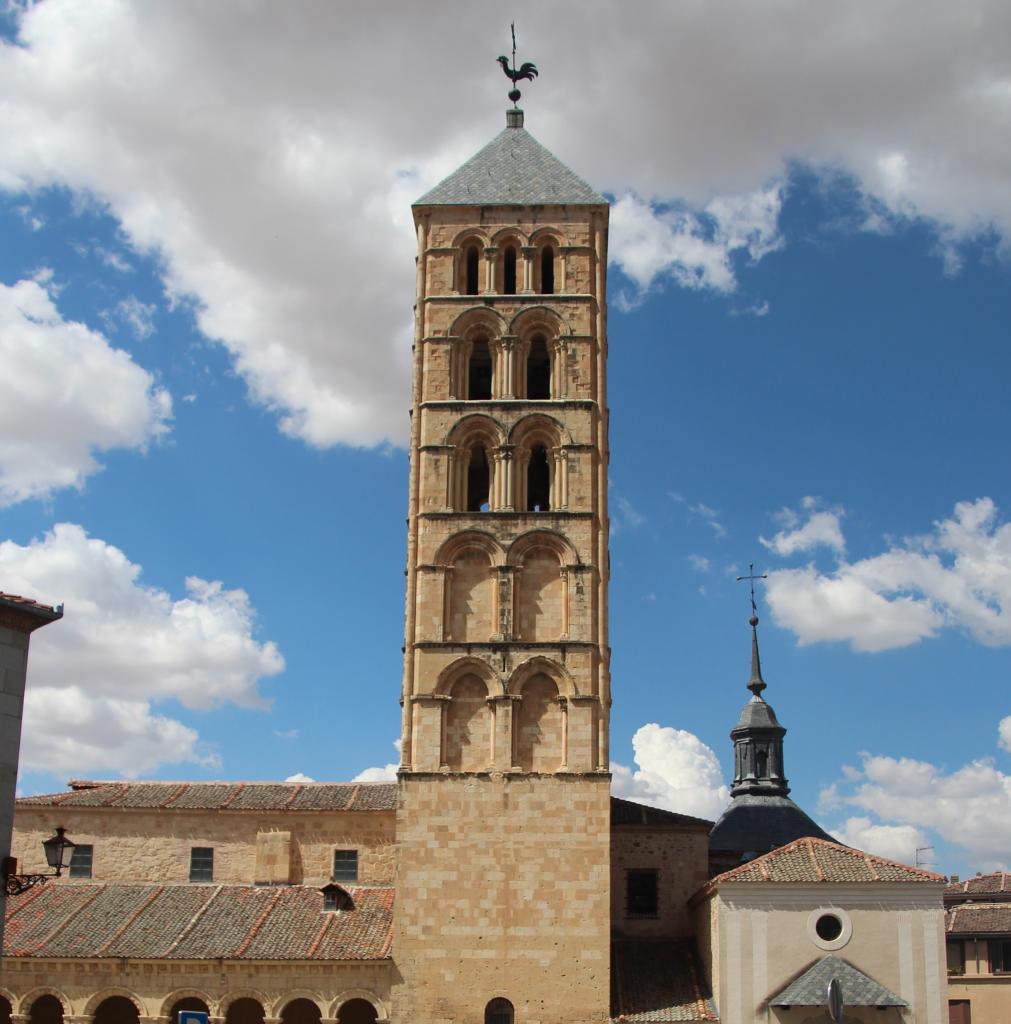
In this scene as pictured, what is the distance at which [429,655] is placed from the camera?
3256 cm

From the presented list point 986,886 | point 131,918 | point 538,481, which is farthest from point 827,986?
point 986,886

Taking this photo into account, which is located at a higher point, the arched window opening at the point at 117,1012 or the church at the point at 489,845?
the church at the point at 489,845

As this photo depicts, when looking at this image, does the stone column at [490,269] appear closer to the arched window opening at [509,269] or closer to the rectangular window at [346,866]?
the arched window opening at [509,269]

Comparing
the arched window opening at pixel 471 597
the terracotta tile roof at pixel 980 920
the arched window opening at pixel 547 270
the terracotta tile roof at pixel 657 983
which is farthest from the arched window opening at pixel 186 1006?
the terracotta tile roof at pixel 980 920

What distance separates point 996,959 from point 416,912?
→ 2702 cm

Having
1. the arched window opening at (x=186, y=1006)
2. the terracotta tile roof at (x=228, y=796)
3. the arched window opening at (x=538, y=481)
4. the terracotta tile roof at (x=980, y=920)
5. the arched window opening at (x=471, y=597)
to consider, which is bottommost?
the arched window opening at (x=186, y=1006)

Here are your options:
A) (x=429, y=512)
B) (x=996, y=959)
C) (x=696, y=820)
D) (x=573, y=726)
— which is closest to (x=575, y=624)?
(x=573, y=726)

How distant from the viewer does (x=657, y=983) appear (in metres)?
31.6

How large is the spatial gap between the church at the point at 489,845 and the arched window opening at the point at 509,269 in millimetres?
95

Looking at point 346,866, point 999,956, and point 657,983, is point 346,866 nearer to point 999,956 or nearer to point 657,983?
point 657,983

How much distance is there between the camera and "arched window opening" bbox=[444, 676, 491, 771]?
105ft

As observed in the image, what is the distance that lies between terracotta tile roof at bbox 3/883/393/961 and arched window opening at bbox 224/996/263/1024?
7.39ft

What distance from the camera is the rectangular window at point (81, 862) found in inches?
1379

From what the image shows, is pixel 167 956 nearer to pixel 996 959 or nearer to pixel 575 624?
pixel 575 624
